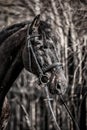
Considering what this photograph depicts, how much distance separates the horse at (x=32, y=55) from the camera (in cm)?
589

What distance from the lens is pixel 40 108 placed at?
16.1m

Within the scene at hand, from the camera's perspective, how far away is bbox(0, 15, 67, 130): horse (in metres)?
5.89

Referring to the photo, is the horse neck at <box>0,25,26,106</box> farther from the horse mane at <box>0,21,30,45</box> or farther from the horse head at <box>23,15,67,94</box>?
the horse head at <box>23,15,67,94</box>

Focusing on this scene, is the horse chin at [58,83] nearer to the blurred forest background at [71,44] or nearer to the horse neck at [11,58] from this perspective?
the horse neck at [11,58]

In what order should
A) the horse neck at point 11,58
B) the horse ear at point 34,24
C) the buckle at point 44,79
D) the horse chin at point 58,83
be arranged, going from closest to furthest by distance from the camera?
the horse chin at point 58,83 < the buckle at point 44,79 < the horse ear at point 34,24 < the horse neck at point 11,58

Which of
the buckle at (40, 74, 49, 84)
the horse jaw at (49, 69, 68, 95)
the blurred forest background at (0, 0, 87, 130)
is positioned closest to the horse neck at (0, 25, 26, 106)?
the buckle at (40, 74, 49, 84)

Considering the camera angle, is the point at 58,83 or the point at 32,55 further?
the point at 32,55

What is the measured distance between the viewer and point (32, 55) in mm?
6133

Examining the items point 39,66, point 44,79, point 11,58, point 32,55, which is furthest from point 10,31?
point 44,79

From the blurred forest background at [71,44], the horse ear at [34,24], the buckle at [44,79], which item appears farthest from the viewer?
the blurred forest background at [71,44]

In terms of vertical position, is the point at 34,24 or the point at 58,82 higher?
the point at 34,24

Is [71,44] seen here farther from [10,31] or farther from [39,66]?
[39,66]

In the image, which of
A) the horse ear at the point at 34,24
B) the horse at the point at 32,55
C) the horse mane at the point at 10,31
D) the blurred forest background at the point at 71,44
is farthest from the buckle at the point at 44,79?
the blurred forest background at the point at 71,44

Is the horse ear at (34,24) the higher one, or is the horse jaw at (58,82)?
the horse ear at (34,24)
